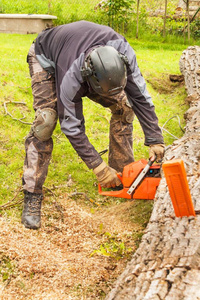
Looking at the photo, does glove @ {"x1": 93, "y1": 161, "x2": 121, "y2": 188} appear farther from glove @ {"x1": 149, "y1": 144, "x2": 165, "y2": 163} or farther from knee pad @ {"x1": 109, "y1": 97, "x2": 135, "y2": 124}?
knee pad @ {"x1": 109, "y1": 97, "x2": 135, "y2": 124}

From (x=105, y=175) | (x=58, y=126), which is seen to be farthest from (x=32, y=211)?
(x=58, y=126)

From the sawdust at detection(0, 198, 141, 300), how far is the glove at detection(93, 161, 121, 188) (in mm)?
385

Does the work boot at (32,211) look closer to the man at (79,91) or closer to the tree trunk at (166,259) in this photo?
the man at (79,91)

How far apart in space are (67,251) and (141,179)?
86 cm

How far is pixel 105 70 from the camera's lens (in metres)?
2.39

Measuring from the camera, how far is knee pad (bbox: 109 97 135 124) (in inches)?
127

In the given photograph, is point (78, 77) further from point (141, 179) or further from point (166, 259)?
point (166, 259)

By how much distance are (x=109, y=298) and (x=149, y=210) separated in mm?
1493

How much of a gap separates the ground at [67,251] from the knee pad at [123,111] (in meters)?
0.86

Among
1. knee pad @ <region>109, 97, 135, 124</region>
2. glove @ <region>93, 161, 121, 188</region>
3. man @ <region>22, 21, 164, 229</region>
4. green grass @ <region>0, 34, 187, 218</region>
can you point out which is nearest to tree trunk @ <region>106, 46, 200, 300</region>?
glove @ <region>93, 161, 121, 188</region>

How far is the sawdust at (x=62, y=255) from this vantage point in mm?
2287

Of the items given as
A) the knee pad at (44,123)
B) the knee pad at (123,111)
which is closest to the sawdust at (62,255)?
the knee pad at (44,123)

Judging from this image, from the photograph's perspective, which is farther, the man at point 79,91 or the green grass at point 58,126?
the green grass at point 58,126

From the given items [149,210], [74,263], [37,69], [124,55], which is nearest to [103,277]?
[74,263]
